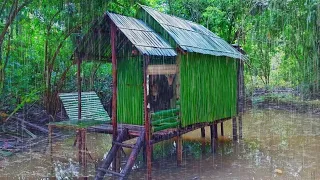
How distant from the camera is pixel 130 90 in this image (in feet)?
33.1

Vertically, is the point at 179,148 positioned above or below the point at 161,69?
below

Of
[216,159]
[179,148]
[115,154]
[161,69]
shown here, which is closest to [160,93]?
[179,148]

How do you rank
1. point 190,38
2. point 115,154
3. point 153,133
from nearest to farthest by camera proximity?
point 115,154, point 153,133, point 190,38

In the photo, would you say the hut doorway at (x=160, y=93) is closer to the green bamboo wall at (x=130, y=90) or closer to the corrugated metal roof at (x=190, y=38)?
the green bamboo wall at (x=130, y=90)

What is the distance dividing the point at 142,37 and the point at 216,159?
15.9ft

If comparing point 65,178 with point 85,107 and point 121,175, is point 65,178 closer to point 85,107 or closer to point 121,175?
point 121,175

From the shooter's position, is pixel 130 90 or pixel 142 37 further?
pixel 130 90

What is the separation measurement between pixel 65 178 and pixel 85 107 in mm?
2946

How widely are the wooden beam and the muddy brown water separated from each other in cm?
275

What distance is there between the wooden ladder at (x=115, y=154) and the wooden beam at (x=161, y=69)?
1.48 metres

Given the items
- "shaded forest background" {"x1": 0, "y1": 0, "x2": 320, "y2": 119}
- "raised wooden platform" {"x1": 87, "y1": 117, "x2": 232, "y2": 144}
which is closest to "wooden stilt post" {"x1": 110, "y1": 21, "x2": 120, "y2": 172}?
"raised wooden platform" {"x1": 87, "y1": 117, "x2": 232, "y2": 144}

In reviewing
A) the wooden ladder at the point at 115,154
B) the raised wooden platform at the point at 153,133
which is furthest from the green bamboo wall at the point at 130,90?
the wooden ladder at the point at 115,154

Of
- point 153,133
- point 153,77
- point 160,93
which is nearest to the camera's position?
point 153,133

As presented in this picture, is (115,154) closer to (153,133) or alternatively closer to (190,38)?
(153,133)
